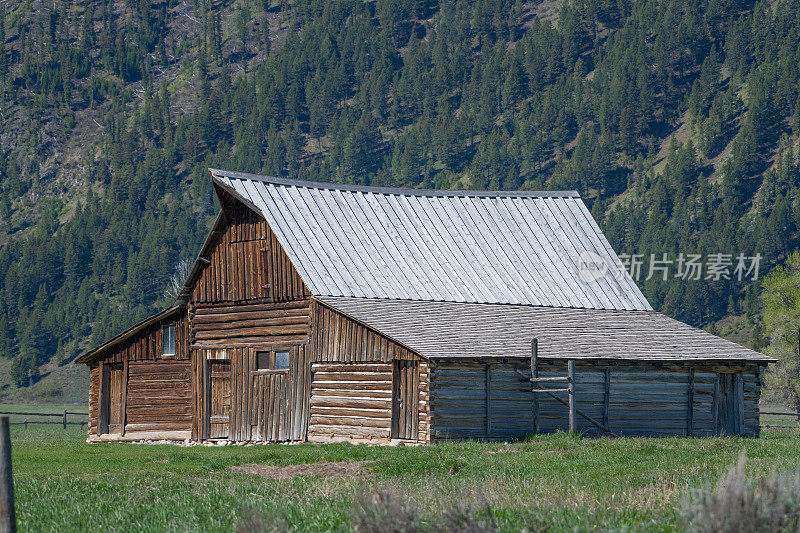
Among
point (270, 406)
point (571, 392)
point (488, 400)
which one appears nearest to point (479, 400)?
point (488, 400)

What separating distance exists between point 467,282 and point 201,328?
31.4 feet

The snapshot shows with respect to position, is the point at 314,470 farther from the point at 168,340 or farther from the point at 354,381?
the point at 168,340

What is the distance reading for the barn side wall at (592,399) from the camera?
32500 mm

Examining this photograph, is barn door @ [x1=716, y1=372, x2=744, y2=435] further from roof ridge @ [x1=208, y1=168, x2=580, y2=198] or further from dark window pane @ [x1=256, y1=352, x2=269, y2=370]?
dark window pane @ [x1=256, y1=352, x2=269, y2=370]

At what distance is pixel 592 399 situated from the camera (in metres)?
34.6

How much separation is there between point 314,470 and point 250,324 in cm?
1396

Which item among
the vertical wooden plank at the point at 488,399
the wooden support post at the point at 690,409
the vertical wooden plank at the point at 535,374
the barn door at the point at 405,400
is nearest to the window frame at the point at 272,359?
the barn door at the point at 405,400

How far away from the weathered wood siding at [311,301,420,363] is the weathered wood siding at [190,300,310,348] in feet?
2.22

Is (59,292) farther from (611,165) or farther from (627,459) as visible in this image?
(627,459)

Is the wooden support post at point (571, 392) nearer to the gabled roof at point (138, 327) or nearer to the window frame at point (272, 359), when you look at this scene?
the window frame at point (272, 359)

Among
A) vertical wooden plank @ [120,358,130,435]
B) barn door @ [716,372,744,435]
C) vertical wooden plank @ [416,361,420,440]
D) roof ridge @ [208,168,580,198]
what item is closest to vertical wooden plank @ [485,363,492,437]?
vertical wooden plank @ [416,361,420,440]

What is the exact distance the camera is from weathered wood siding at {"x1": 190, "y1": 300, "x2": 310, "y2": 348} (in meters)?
36.4

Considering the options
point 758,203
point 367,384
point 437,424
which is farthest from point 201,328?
point 758,203

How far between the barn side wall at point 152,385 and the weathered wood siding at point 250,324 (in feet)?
2.47
